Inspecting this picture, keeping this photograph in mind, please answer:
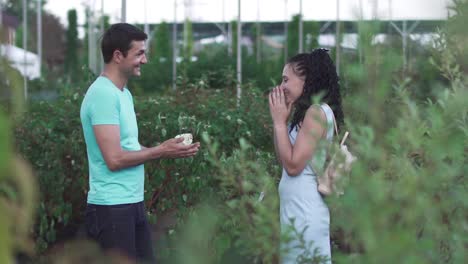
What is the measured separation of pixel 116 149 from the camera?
10.7 feet

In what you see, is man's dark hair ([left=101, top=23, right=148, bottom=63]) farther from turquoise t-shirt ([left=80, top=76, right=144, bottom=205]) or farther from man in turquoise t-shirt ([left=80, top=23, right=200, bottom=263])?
turquoise t-shirt ([left=80, top=76, right=144, bottom=205])

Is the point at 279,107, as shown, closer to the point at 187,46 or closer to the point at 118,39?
the point at 118,39

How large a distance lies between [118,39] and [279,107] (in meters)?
0.78

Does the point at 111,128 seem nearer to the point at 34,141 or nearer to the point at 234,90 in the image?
the point at 34,141

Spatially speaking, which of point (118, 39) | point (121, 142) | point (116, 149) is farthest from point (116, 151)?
point (118, 39)

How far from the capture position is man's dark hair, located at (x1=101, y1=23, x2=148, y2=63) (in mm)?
3449

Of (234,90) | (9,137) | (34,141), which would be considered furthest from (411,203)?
(234,90)

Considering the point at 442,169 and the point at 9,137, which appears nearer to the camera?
the point at 9,137

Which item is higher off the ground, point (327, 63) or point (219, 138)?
point (327, 63)

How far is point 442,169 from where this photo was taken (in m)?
1.57

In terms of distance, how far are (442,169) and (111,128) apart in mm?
1885

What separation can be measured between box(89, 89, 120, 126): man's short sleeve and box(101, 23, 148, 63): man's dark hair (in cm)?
23

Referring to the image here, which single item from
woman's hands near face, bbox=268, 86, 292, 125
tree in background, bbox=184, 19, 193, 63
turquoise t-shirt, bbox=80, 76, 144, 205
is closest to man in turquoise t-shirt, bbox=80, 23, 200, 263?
turquoise t-shirt, bbox=80, 76, 144, 205

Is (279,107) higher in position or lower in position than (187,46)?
lower
